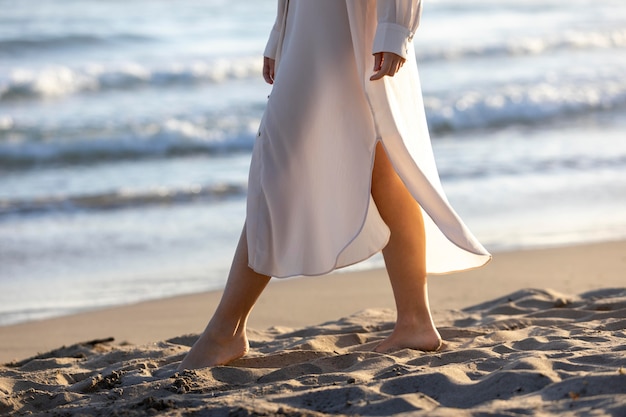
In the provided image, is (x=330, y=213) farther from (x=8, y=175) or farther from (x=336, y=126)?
(x=8, y=175)

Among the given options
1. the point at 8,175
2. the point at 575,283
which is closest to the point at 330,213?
the point at 575,283

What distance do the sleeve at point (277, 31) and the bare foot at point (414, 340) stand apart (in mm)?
1092

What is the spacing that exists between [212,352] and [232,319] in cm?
13

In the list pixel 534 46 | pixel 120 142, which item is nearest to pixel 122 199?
pixel 120 142

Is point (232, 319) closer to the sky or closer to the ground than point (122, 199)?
closer to the ground

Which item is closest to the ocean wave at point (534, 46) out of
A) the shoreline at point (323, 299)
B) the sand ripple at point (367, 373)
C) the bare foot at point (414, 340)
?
the shoreline at point (323, 299)

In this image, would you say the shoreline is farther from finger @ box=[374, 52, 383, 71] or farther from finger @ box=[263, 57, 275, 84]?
finger @ box=[374, 52, 383, 71]

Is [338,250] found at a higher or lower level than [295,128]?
lower

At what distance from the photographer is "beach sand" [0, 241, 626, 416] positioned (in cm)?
283

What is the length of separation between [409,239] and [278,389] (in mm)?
729

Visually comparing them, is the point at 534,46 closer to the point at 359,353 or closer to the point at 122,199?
the point at 122,199

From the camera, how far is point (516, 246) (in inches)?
233

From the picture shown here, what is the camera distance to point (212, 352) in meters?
3.45

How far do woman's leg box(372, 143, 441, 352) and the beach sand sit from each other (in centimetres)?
13
